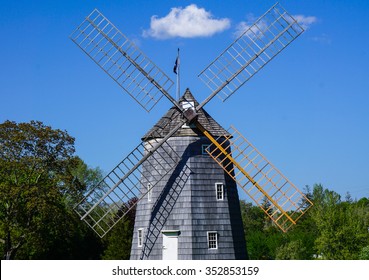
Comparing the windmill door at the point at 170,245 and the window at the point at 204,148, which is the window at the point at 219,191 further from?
the windmill door at the point at 170,245

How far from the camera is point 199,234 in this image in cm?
2575

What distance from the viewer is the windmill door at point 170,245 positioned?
25.8 m

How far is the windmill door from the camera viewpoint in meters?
25.8

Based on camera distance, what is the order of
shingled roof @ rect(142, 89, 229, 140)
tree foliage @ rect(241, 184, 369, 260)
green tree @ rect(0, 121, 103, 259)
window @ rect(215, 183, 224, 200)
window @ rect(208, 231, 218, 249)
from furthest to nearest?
1. tree foliage @ rect(241, 184, 369, 260)
2. green tree @ rect(0, 121, 103, 259)
3. shingled roof @ rect(142, 89, 229, 140)
4. window @ rect(215, 183, 224, 200)
5. window @ rect(208, 231, 218, 249)

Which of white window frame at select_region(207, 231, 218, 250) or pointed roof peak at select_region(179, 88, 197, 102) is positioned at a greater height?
pointed roof peak at select_region(179, 88, 197, 102)

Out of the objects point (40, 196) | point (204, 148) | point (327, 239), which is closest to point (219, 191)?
point (204, 148)

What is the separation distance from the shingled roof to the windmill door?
414cm

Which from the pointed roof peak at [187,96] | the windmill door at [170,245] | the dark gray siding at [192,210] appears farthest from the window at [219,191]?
the pointed roof peak at [187,96]

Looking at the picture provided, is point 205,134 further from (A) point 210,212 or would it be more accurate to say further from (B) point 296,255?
(B) point 296,255

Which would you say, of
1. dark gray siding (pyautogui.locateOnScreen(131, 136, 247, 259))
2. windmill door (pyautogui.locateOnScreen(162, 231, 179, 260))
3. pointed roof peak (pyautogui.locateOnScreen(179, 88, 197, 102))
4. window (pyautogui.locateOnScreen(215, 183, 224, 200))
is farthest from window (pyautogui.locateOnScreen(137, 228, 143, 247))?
pointed roof peak (pyautogui.locateOnScreen(179, 88, 197, 102))

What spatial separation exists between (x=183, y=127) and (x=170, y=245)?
493 centimetres

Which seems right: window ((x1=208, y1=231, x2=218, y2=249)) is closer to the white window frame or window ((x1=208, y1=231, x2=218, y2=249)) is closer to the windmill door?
the white window frame

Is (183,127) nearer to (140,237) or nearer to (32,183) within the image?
(140,237)
